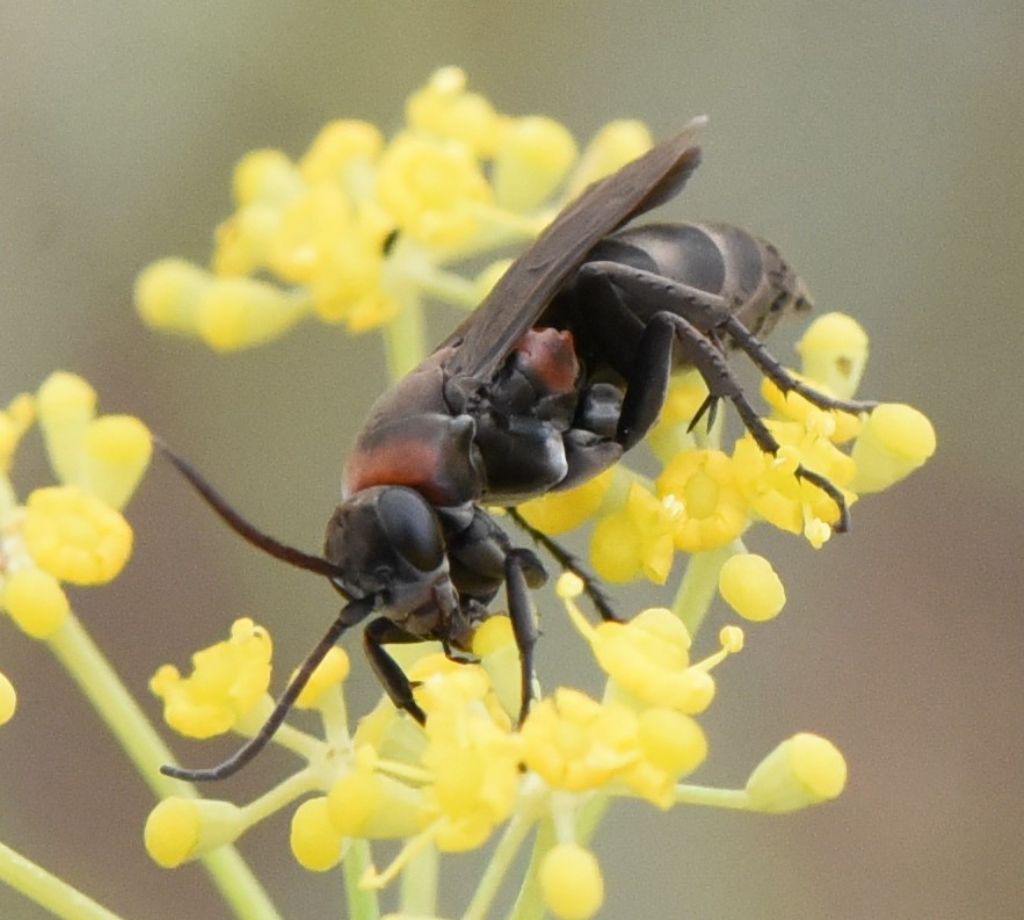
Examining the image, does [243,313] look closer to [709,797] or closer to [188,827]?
[188,827]

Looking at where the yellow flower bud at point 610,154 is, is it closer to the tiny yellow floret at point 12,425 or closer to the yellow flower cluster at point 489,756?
the tiny yellow floret at point 12,425

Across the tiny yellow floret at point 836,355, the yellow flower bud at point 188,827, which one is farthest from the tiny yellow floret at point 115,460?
the tiny yellow floret at point 836,355

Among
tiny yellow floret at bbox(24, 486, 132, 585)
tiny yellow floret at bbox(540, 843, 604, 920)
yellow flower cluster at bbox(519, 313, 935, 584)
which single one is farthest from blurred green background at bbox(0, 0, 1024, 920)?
tiny yellow floret at bbox(540, 843, 604, 920)

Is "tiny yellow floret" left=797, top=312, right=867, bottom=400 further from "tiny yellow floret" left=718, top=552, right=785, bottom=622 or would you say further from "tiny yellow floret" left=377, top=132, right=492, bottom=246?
"tiny yellow floret" left=377, top=132, right=492, bottom=246

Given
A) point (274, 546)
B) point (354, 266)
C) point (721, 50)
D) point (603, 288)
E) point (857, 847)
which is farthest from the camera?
point (721, 50)

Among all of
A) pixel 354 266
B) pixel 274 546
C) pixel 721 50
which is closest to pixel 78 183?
pixel 721 50

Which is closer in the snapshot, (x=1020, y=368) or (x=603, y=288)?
(x=603, y=288)

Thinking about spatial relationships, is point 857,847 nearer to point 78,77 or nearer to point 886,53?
point 886,53
